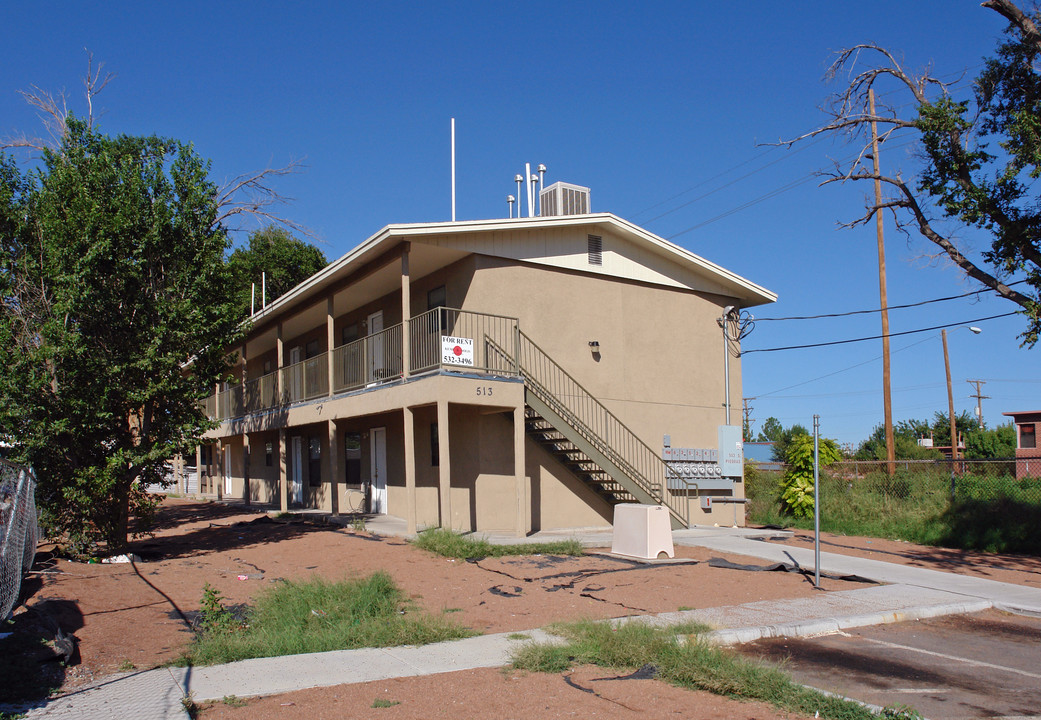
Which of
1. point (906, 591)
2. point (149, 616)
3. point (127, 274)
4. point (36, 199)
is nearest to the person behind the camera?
point (149, 616)

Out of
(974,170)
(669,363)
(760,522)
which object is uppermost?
(974,170)

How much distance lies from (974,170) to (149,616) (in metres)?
13.6

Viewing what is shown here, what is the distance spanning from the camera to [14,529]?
745 centimetres

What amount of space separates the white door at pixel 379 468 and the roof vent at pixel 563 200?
273 inches

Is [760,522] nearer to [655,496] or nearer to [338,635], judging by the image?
[655,496]

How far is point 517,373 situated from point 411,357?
7.82 ft

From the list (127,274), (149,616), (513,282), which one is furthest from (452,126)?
(149,616)

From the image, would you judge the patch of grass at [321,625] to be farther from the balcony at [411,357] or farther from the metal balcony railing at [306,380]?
the metal balcony railing at [306,380]

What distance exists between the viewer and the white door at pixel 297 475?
26234 millimetres

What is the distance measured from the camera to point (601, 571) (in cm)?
1216

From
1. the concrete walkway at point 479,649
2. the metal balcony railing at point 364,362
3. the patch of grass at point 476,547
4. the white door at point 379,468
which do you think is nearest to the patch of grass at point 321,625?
the concrete walkway at point 479,649

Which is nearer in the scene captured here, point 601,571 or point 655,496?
point 601,571

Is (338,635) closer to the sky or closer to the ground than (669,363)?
closer to the ground

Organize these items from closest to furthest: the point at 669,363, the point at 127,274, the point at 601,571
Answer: the point at 601,571 < the point at 127,274 < the point at 669,363
